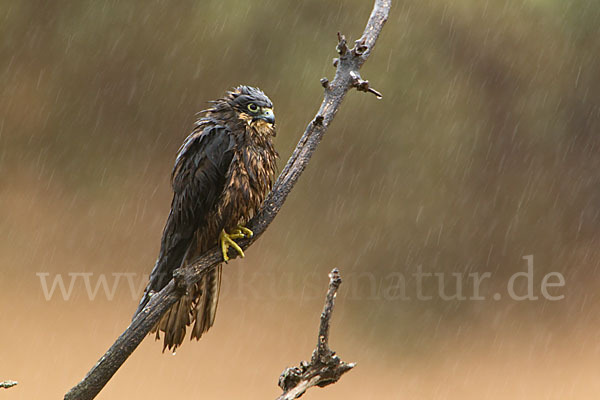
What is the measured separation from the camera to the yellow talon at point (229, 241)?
7.23ft

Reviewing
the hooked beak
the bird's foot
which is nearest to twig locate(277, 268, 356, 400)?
the bird's foot

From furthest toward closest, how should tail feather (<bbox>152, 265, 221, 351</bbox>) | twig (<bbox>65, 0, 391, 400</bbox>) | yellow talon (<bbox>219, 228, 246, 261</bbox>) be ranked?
tail feather (<bbox>152, 265, 221, 351</bbox>) < yellow talon (<bbox>219, 228, 246, 261</bbox>) < twig (<bbox>65, 0, 391, 400</bbox>)

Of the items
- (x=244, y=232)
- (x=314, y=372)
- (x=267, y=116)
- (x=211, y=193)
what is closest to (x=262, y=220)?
(x=244, y=232)

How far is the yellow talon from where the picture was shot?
2.20 m

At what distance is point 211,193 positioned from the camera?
2309 mm

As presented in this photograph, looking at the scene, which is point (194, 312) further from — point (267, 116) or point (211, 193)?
point (267, 116)

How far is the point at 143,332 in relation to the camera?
2.05 metres

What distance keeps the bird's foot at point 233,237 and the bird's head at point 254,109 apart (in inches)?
15.4

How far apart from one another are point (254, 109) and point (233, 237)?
1.60 ft

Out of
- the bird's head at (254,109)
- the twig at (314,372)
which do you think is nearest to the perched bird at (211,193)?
the bird's head at (254,109)

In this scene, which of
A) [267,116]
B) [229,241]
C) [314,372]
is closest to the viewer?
[314,372]

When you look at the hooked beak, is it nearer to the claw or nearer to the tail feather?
the claw

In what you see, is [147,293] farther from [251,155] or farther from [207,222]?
[251,155]

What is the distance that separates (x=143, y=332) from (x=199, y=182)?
1.88 ft
